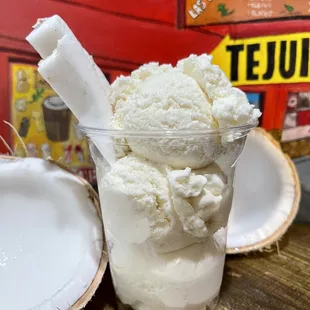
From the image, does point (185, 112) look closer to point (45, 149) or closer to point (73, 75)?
point (73, 75)

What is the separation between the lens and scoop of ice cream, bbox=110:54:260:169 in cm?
45

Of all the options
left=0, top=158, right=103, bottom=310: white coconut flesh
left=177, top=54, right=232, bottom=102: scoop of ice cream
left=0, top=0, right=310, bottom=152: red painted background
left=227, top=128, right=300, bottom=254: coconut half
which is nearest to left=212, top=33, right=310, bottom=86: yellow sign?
left=0, top=0, right=310, bottom=152: red painted background

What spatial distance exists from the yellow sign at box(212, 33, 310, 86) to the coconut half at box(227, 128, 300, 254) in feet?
0.42

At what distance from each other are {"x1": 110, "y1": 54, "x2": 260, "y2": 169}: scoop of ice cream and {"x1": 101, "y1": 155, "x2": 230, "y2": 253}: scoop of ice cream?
0.06ft

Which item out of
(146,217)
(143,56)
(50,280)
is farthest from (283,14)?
(50,280)

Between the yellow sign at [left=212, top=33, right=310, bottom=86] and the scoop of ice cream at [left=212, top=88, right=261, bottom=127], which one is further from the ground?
the yellow sign at [left=212, top=33, right=310, bottom=86]

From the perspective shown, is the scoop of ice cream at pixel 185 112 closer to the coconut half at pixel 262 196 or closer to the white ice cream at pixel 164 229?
the white ice cream at pixel 164 229

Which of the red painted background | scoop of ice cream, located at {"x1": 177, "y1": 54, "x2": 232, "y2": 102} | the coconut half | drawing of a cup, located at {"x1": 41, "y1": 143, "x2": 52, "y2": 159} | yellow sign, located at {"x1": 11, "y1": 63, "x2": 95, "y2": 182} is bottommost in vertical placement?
the coconut half

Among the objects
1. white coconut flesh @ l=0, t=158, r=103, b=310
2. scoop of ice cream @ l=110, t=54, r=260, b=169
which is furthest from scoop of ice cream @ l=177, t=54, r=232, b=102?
white coconut flesh @ l=0, t=158, r=103, b=310

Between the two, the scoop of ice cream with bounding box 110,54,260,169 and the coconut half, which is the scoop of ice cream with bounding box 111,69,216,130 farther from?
the coconut half

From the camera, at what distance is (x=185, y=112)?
→ 459mm

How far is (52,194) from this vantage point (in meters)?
0.56

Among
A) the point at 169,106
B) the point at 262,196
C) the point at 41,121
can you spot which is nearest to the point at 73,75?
the point at 169,106

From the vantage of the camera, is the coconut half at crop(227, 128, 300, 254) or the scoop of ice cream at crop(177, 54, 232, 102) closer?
the scoop of ice cream at crop(177, 54, 232, 102)
